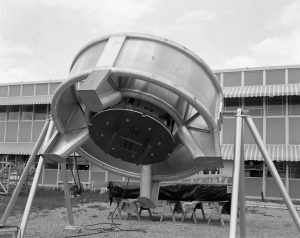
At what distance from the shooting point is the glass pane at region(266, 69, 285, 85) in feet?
97.4

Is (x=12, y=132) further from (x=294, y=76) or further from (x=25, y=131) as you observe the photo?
(x=294, y=76)

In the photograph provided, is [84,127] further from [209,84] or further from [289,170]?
[289,170]

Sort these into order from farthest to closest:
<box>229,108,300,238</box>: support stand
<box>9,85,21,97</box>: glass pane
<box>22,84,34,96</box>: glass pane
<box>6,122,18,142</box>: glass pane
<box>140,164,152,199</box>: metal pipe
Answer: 1. <box>9,85,21,97</box>: glass pane
2. <box>22,84,34,96</box>: glass pane
3. <box>6,122,18,142</box>: glass pane
4. <box>140,164,152,199</box>: metal pipe
5. <box>229,108,300,238</box>: support stand

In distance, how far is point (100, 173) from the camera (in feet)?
113

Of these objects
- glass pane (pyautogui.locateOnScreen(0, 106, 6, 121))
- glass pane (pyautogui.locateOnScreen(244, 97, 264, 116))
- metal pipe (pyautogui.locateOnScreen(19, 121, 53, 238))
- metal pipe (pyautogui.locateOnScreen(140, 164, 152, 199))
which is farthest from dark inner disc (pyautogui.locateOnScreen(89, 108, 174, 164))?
glass pane (pyautogui.locateOnScreen(0, 106, 6, 121))

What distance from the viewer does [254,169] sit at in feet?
97.9

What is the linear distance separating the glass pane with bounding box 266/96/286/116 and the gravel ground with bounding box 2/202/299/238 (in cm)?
1093

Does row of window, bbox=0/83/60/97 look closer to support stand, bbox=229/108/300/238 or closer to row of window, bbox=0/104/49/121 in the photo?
row of window, bbox=0/104/49/121

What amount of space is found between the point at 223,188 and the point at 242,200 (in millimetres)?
8150

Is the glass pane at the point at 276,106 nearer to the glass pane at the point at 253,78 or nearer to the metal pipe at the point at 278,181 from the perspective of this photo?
the glass pane at the point at 253,78

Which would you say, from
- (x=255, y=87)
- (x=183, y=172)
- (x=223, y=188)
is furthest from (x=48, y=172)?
(x=183, y=172)

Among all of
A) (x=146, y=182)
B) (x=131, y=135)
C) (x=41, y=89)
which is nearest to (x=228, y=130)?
(x=41, y=89)

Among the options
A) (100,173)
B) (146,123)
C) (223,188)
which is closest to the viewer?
(146,123)

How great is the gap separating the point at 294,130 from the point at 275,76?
382cm
